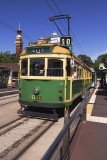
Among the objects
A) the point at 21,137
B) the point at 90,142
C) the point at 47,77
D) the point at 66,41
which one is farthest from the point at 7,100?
the point at 90,142

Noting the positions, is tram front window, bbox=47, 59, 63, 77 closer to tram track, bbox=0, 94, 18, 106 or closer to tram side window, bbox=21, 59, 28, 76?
tram side window, bbox=21, 59, 28, 76

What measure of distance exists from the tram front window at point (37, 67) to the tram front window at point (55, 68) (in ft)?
0.96

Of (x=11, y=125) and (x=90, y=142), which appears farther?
(x=11, y=125)

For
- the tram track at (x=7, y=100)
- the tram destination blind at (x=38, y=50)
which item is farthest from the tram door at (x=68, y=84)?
the tram track at (x=7, y=100)

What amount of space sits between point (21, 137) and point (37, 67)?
115 inches

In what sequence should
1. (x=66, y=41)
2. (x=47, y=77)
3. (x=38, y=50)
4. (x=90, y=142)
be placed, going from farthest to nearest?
(x=66, y=41) < (x=38, y=50) < (x=47, y=77) < (x=90, y=142)

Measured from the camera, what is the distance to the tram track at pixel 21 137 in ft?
12.2

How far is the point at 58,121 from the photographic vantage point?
6.20m

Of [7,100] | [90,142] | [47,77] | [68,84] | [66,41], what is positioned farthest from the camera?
[7,100]

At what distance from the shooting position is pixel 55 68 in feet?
20.5

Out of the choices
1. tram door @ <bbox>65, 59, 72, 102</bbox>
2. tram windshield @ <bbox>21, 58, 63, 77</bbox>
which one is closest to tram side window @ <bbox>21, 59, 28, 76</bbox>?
tram windshield @ <bbox>21, 58, 63, 77</bbox>

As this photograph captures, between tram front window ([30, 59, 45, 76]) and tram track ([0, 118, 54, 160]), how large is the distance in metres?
1.98

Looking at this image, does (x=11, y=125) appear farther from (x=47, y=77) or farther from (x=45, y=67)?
(x=45, y=67)

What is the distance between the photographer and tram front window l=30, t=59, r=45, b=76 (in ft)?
20.5
